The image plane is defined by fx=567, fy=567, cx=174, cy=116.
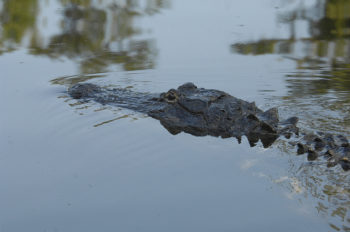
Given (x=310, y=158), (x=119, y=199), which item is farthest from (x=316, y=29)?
(x=119, y=199)

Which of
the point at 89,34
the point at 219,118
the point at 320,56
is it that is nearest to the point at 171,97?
the point at 219,118

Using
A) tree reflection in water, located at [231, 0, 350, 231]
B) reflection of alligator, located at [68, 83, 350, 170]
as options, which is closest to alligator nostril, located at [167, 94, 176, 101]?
reflection of alligator, located at [68, 83, 350, 170]

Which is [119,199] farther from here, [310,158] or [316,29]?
[316,29]

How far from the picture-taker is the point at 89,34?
11.7 meters

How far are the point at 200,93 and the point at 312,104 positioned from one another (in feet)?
5.12

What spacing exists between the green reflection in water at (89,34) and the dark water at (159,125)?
0.05 m

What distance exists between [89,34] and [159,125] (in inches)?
223

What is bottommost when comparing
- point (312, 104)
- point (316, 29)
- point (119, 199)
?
point (119, 199)

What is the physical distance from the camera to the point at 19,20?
42.3 feet

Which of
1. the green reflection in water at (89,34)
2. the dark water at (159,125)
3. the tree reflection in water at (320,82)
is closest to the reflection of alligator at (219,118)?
the dark water at (159,125)

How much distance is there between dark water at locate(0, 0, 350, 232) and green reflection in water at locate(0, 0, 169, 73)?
5 cm

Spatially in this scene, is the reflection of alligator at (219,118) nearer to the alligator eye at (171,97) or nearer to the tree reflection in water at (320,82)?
the alligator eye at (171,97)

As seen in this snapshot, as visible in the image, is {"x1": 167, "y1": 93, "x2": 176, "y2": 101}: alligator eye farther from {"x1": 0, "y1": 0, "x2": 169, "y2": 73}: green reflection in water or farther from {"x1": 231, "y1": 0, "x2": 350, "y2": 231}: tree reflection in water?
{"x1": 0, "y1": 0, "x2": 169, "y2": 73}: green reflection in water

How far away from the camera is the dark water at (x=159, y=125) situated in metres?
4.55
